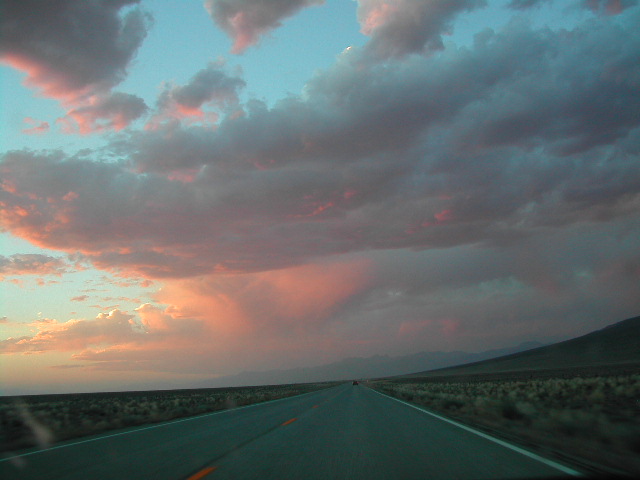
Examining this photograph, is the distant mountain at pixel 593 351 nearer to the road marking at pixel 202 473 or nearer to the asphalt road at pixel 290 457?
the asphalt road at pixel 290 457

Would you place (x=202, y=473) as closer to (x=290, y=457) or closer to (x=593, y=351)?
(x=290, y=457)

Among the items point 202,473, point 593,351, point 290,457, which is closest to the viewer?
point 202,473

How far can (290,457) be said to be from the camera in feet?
26.4

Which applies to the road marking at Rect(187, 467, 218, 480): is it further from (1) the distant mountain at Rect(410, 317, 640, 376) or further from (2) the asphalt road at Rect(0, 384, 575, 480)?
(1) the distant mountain at Rect(410, 317, 640, 376)

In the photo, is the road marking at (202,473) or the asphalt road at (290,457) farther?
the asphalt road at (290,457)

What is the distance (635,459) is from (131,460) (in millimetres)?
8068

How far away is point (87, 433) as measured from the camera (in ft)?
46.6

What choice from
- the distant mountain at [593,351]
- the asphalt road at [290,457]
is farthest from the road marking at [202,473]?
the distant mountain at [593,351]

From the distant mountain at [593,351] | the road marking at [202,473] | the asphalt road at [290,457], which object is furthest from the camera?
the distant mountain at [593,351]

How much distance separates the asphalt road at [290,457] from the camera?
6738 millimetres

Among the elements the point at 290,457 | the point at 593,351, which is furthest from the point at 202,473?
the point at 593,351

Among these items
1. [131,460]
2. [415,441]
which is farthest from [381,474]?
[131,460]

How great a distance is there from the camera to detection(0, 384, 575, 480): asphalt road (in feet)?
22.1

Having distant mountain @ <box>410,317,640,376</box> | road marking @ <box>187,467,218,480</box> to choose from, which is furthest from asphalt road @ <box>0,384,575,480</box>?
distant mountain @ <box>410,317,640,376</box>
